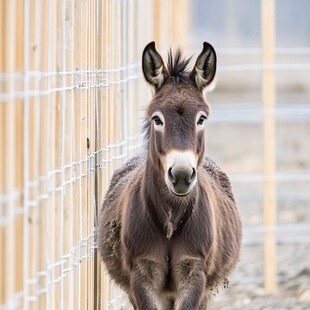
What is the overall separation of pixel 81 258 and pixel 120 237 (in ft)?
1.20

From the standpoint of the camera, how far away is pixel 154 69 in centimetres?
604

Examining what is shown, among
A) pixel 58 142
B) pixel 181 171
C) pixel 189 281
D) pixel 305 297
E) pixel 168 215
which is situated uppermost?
pixel 58 142

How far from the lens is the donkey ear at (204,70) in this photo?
237 inches

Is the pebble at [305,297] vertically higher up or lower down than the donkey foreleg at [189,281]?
lower down

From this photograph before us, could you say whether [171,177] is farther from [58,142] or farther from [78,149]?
[78,149]

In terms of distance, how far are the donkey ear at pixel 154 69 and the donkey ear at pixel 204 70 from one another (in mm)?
179

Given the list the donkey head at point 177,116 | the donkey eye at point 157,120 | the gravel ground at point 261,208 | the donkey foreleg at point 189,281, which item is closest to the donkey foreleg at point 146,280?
the donkey foreleg at point 189,281

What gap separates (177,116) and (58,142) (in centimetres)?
70

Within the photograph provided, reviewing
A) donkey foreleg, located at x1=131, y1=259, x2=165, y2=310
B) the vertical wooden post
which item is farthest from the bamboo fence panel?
the vertical wooden post

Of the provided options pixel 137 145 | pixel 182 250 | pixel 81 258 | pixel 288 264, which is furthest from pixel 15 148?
pixel 288 264

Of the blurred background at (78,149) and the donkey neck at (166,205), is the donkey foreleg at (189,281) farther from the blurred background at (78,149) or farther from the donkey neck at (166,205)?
the blurred background at (78,149)

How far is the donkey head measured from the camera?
211 inches

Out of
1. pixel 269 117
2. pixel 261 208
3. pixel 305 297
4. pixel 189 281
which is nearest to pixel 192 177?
pixel 189 281

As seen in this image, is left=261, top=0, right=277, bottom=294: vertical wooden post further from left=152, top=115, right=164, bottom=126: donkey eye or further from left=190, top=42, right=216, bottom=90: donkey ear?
left=152, top=115, right=164, bottom=126: donkey eye
